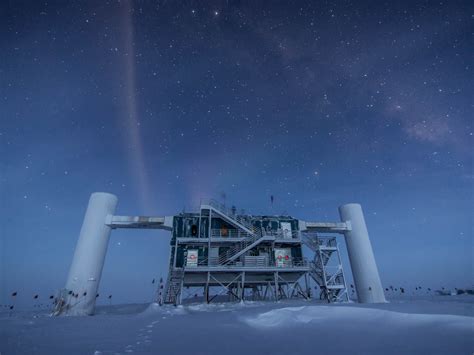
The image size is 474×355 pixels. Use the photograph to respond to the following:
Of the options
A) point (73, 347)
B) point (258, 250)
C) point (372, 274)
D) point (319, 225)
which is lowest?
point (73, 347)

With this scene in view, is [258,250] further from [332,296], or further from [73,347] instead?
[73,347]

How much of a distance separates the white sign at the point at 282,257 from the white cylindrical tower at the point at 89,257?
58.1 feet

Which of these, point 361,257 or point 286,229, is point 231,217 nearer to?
point 286,229

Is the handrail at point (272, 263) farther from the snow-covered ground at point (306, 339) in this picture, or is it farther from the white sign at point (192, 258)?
the snow-covered ground at point (306, 339)

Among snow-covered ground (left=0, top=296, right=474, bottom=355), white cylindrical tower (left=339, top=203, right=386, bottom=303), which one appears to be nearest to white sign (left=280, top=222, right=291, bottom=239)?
white cylindrical tower (left=339, top=203, right=386, bottom=303)

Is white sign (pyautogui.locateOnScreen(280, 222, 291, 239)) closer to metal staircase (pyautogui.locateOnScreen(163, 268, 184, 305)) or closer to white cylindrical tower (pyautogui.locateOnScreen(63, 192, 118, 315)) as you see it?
metal staircase (pyautogui.locateOnScreen(163, 268, 184, 305))

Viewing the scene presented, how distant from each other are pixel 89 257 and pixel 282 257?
757 inches

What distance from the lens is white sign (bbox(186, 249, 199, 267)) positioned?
25.6 m

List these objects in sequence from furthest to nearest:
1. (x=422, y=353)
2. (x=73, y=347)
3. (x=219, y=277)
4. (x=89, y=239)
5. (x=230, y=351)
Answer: (x=219, y=277), (x=89, y=239), (x=73, y=347), (x=230, y=351), (x=422, y=353)

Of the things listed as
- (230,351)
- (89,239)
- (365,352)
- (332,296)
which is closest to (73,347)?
(230,351)

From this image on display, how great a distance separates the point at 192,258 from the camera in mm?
25875

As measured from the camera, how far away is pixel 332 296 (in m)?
25.6

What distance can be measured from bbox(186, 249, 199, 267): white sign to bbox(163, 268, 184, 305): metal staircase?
1.28m

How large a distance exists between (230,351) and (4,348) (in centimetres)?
533
